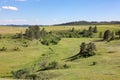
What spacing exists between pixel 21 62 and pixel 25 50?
2547 centimetres

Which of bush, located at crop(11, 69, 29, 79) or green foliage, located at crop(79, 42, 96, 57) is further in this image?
green foliage, located at crop(79, 42, 96, 57)

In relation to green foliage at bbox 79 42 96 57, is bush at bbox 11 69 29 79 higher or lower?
lower

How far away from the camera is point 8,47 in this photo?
133 metres

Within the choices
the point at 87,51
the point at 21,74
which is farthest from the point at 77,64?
Answer: the point at 87,51

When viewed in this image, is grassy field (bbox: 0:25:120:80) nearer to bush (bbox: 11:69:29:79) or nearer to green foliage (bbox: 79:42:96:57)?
green foliage (bbox: 79:42:96:57)

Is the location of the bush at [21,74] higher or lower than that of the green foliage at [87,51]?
lower

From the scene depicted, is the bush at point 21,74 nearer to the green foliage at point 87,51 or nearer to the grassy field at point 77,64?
the grassy field at point 77,64

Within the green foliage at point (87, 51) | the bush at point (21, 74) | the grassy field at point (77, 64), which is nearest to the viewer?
the grassy field at point (77, 64)

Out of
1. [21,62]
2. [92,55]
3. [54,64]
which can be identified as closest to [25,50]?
[21,62]

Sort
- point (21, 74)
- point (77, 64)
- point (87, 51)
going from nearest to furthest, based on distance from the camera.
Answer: point (21, 74) < point (77, 64) < point (87, 51)

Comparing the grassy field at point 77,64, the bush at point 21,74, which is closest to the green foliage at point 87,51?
the grassy field at point 77,64

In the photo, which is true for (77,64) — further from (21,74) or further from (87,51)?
(87,51)

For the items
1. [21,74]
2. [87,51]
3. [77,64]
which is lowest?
[21,74]

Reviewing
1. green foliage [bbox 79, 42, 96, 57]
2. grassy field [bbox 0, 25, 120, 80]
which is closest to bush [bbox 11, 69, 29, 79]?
grassy field [bbox 0, 25, 120, 80]
